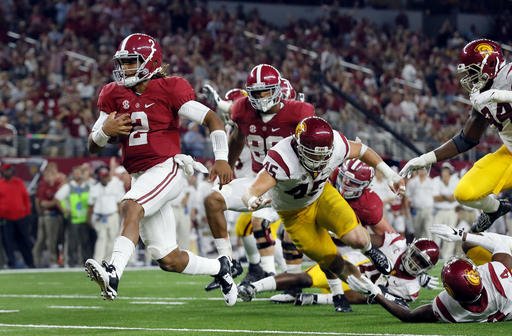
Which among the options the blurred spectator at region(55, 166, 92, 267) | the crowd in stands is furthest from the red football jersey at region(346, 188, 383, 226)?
the crowd in stands

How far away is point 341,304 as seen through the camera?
8.87 metres

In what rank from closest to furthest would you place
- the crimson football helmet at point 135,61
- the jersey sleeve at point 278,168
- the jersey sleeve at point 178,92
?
the jersey sleeve at point 278,168
the crimson football helmet at point 135,61
the jersey sleeve at point 178,92

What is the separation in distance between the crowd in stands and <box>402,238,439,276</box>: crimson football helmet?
10099 mm

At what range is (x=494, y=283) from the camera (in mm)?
7289

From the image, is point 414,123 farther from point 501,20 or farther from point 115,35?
point 501,20

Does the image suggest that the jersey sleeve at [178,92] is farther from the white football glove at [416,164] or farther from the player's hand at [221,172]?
the white football glove at [416,164]

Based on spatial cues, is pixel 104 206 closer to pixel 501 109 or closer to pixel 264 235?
pixel 264 235

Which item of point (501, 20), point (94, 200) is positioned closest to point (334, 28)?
point (501, 20)

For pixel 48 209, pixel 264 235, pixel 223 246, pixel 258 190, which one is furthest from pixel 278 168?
pixel 48 209

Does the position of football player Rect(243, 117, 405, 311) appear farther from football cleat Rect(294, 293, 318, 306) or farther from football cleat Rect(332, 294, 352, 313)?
football cleat Rect(294, 293, 318, 306)

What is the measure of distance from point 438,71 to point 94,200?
11314 millimetres

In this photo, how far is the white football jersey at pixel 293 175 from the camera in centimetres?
812

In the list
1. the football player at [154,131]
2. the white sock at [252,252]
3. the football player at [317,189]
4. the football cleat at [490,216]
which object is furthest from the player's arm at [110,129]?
the white sock at [252,252]

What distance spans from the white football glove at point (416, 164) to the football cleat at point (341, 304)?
107cm
